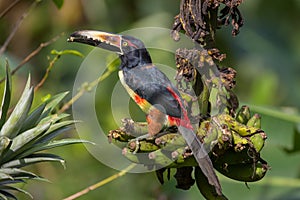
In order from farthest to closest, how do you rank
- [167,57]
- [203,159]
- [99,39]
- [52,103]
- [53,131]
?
[167,57], [52,103], [53,131], [99,39], [203,159]

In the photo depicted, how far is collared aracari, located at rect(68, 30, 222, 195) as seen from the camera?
5.98 ft

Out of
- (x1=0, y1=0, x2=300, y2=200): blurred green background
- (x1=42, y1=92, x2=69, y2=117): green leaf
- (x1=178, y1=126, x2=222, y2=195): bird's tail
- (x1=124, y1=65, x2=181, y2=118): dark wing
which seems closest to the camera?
(x1=178, y1=126, x2=222, y2=195): bird's tail

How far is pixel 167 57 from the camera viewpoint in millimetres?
4453

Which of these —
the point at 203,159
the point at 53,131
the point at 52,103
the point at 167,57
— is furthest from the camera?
the point at 167,57

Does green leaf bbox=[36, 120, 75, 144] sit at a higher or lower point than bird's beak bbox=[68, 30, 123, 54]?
lower

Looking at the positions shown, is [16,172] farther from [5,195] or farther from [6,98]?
[6,98]

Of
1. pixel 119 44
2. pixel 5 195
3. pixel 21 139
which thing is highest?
pixel 119 44

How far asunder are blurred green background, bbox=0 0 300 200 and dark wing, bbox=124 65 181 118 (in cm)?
104

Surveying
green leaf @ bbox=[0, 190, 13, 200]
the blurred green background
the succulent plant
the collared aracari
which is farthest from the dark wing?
the blurred green background

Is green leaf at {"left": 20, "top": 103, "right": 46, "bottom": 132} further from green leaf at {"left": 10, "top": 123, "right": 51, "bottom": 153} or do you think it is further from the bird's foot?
the bird's foot

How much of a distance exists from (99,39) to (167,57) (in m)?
2.60

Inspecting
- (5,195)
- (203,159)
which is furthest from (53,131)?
(203,159)

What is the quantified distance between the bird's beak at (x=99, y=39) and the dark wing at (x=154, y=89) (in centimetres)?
8

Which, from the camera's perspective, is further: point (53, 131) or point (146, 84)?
point (53, 131)
